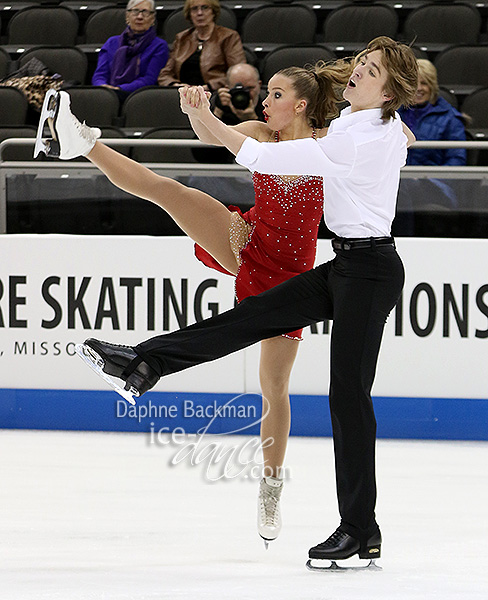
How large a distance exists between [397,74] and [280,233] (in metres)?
0.62

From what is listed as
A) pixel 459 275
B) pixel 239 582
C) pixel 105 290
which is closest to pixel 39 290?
pixel 105 290

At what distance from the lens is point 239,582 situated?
269 centimetres

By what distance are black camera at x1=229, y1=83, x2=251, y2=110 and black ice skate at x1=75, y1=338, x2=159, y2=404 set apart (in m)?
2.63

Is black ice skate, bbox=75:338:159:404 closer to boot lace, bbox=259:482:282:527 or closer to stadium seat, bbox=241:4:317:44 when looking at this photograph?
boot lace, bbox=259:482:282:527

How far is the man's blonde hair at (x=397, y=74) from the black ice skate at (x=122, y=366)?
37.0 inches

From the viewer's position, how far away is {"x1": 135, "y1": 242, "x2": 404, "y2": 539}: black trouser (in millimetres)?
2789

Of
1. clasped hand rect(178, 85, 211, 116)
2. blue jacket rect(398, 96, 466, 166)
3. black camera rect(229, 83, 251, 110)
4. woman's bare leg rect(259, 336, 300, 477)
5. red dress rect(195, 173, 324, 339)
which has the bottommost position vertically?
woman's bare leg rect(259, 336, 300, 477)

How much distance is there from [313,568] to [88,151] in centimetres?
135

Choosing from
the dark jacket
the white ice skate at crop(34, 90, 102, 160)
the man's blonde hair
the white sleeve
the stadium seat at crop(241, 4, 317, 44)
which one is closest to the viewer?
the white sleeve

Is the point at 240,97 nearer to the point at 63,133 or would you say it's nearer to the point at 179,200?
the point at 179,200

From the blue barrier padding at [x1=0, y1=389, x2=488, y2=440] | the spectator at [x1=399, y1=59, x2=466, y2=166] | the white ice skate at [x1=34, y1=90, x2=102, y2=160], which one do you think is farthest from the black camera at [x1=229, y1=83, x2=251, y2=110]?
the white ice skate at [x1=34, y1=90, x2=102, y2=160]

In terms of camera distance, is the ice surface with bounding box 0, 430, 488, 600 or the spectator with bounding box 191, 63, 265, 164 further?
the spectator with bounding box 191, 63, 265, 164

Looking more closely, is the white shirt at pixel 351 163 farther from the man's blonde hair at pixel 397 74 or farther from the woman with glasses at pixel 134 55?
the woman with glasses at pixel 134 55

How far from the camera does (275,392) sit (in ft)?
10.4
